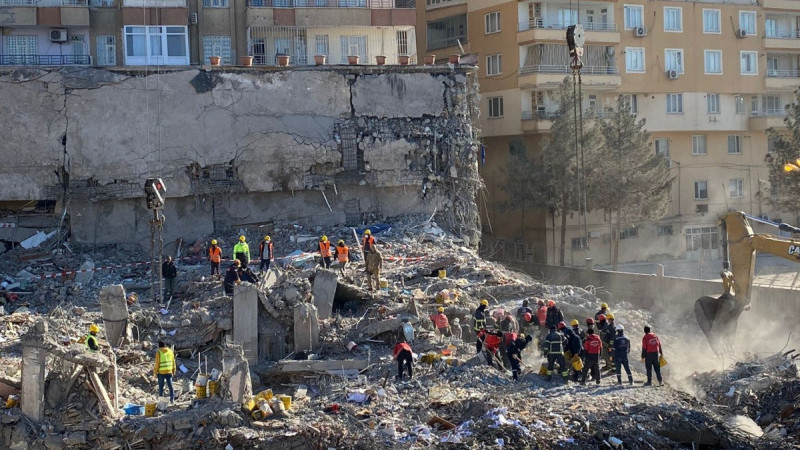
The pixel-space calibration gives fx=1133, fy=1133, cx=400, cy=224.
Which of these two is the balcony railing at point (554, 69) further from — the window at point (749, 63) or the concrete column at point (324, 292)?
the concrete column at point (324, 292)

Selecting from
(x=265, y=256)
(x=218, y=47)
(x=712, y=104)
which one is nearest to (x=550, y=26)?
(x=712, y=104)

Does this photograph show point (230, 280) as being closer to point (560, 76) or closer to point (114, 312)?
point (114, 312)

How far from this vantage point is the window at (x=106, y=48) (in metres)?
35.2

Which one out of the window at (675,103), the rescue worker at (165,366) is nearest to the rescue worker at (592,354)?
the rescue worker at (165,366)

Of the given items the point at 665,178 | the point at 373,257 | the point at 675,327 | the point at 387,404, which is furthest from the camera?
the point at 665,178

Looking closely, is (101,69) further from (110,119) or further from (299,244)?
(299,244)

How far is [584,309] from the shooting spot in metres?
25.9

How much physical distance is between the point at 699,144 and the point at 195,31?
71.4 feet

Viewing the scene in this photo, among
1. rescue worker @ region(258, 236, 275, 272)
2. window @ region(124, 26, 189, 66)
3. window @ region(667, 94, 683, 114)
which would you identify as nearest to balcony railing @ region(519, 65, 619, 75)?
window @ region(667, 94, 683, 114)

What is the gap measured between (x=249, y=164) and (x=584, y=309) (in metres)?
11.8

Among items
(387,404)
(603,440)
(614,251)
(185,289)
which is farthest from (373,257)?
(614,251)

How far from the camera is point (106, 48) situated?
116ft

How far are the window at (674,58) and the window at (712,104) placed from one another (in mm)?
1784

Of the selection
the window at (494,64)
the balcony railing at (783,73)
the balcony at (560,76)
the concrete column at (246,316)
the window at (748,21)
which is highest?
the window at (748,21)
